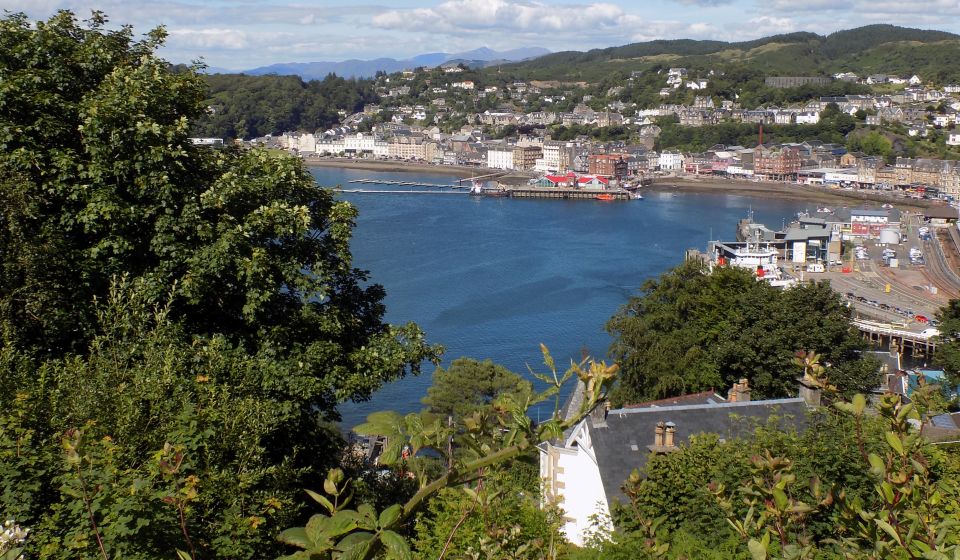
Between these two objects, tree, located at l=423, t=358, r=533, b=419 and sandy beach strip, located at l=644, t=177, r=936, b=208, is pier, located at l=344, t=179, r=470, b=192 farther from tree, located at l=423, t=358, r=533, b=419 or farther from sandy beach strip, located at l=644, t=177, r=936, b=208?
tree, located at l=423, t=358, r=533, b=419

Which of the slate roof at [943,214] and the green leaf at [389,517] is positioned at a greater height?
the green leaf at [389,517]

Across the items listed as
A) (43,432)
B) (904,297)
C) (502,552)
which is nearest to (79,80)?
(43,432)

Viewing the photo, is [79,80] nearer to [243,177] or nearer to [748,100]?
[243,177]

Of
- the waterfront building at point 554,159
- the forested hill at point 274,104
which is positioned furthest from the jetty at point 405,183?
the forested hill at point 274,104

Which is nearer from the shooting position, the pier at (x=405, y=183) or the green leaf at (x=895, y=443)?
the green leaf at (x=895, y=443)

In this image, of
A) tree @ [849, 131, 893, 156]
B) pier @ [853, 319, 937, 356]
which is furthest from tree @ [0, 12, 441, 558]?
tree @ [849, 131, 893, 156]

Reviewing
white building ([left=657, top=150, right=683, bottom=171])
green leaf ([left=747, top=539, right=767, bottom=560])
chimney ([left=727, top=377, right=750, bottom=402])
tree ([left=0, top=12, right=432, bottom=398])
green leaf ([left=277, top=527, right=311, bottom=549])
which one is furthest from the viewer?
white building ([left=657, top=150, right=683, bottom=171])

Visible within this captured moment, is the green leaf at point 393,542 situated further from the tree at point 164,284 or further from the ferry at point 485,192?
the ferry at point 485,192

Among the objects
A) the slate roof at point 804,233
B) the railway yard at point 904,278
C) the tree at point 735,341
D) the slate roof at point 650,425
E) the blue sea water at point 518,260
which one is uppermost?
the slate roof at point 650,425
